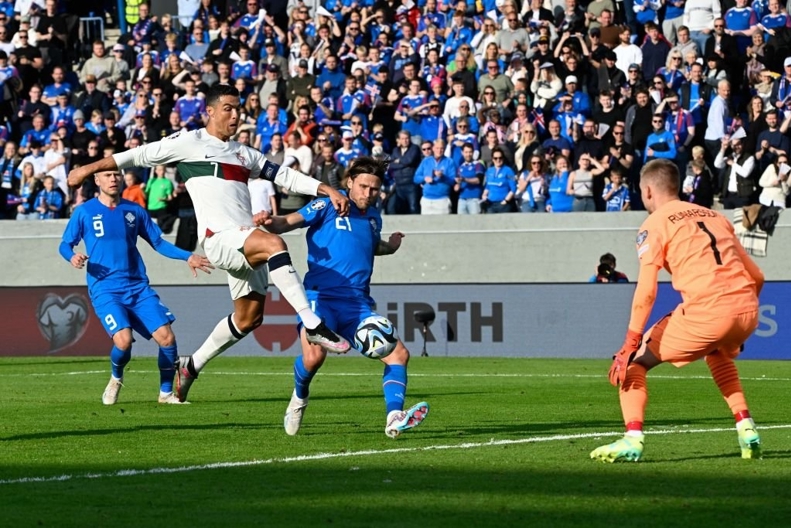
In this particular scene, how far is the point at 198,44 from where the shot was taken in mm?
29562

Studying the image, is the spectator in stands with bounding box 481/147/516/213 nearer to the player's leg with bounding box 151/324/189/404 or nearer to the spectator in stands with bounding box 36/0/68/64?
the player's leg with bounding box 151/324/189/404

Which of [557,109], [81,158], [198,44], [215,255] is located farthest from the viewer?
[198,44]

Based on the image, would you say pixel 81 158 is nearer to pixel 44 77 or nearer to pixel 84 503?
pixel 44 77

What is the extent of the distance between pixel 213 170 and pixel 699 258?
13.2 ft

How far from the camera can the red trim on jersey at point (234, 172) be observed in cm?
1060

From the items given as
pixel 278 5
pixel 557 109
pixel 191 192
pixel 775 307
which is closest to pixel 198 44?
pixel 278 5

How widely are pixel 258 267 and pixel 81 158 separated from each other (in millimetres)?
17179

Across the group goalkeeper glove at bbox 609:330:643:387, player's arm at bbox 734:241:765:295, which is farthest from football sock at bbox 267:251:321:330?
player's arm at bbox 734:241:765:295

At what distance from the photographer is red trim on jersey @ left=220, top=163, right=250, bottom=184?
34.8ft

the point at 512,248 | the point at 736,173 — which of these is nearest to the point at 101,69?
the point at 512,248

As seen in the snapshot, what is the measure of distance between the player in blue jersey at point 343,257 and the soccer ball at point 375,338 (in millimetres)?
99

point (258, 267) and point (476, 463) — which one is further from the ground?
point (258, 267)

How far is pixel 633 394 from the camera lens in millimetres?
8180

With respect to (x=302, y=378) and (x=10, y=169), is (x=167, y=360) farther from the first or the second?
(x=10, y=169)
